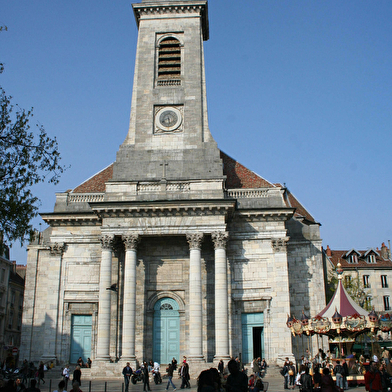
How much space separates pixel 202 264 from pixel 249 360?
5740 mm

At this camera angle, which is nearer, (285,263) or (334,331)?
(334,331)

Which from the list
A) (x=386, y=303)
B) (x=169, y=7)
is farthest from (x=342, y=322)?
(x=386, y=303)

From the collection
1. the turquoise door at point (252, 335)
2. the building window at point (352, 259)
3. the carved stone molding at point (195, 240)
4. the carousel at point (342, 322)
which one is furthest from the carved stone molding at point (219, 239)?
the building window at point (352, 259)

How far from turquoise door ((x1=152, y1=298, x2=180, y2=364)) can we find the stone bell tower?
20.2ft

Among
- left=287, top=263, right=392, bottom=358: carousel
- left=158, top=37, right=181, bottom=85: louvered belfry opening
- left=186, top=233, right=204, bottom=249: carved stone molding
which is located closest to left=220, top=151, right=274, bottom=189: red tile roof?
left=186, top=233, right=204, bottom=249: carved stone molding

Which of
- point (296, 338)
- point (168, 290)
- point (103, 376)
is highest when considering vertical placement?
point (168, 290)

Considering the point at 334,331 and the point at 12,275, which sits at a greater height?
Result: the point at 12,275

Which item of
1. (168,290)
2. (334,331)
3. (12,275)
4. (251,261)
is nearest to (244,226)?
(251,261)

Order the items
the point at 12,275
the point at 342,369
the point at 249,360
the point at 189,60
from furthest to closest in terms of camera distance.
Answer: the point at 12,275, the point at 189,60, the point at 249,360, the point at 342,369

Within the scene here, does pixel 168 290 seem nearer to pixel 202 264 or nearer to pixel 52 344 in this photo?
pixel 202 264

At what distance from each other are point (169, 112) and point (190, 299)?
470 inches

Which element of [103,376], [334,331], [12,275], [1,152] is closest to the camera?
[1,152]

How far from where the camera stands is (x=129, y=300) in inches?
1011

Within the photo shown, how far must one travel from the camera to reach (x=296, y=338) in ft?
92.9
